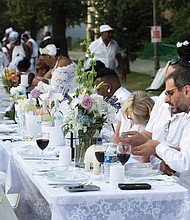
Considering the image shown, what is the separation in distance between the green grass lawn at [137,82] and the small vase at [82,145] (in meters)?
14.4

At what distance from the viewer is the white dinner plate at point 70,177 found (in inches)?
173

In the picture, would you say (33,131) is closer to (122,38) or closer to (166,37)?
(122,38)

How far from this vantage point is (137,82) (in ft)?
71.7

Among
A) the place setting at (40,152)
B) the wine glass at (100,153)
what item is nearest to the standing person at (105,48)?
the place setting at (40,152)

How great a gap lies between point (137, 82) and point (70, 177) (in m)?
17.5

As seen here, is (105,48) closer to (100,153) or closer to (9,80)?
(9,80)

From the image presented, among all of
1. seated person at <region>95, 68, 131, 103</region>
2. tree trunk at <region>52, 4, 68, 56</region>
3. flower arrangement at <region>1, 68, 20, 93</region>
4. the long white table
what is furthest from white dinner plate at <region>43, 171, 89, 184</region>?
tree trunk at <region>52, 4, 68, 56</region>

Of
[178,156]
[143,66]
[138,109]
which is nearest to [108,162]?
[178,156]

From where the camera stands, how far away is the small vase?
499cm

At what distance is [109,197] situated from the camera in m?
4.16

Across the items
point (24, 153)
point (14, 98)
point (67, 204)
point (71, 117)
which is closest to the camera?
point (67, 204)

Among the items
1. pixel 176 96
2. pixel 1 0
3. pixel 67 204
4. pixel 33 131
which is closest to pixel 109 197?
pixel 67 204

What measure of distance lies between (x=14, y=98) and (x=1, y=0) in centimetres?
2395

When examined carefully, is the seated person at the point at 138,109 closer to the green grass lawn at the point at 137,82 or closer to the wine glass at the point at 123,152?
the wine glass at the point at 123,152
